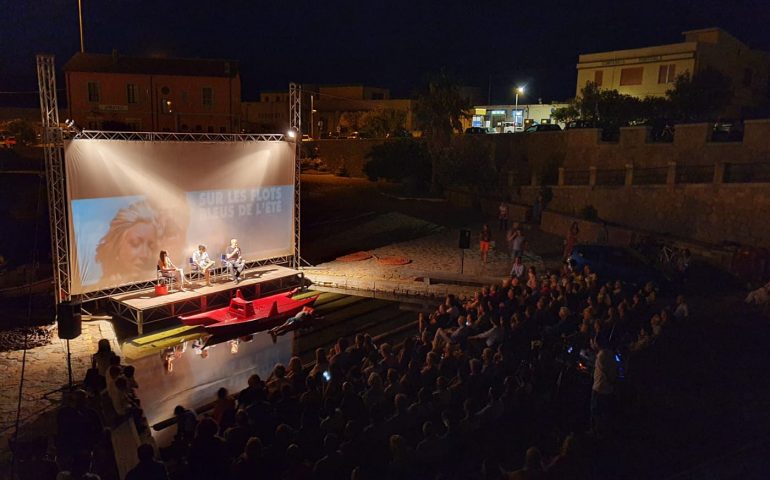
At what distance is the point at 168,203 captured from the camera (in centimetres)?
1362

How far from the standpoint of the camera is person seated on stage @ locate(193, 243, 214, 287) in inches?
551

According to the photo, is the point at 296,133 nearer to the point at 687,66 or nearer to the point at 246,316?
the point at 246,316

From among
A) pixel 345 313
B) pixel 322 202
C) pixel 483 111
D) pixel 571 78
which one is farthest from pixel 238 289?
pixel 571 78

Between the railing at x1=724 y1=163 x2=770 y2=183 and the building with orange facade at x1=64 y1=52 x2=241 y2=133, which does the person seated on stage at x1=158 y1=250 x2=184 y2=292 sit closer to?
the railing at x1=724 y1=163 x2=770 y2=183

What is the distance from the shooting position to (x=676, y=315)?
33.7 feet

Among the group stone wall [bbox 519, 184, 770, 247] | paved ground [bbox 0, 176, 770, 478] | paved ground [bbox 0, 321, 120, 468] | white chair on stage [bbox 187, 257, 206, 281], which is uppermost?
stone wall [bbox 519, 184, 770, 247]

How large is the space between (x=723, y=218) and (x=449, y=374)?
15.5 meters

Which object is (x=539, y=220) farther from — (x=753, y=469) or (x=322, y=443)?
(x=322, y=443)

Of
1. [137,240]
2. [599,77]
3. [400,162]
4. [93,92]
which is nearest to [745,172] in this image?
[137,240]

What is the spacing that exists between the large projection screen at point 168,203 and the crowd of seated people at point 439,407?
6.83 metres

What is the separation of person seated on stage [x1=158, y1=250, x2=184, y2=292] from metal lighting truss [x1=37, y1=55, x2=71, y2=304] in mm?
2015

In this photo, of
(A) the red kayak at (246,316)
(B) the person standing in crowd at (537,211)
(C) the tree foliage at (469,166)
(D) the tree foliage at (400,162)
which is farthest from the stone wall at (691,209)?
(A) the red kayak at (246,316)

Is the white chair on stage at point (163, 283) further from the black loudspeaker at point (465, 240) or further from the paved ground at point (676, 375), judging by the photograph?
the black loudspeaker at point (465, 240)

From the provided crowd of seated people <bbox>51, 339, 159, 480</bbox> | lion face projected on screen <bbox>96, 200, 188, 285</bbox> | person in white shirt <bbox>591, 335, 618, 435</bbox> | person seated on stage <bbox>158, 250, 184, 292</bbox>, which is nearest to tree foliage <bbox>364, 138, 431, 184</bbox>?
lion face projected on screen <bbox>96, 200, 188, 285</bbox>
